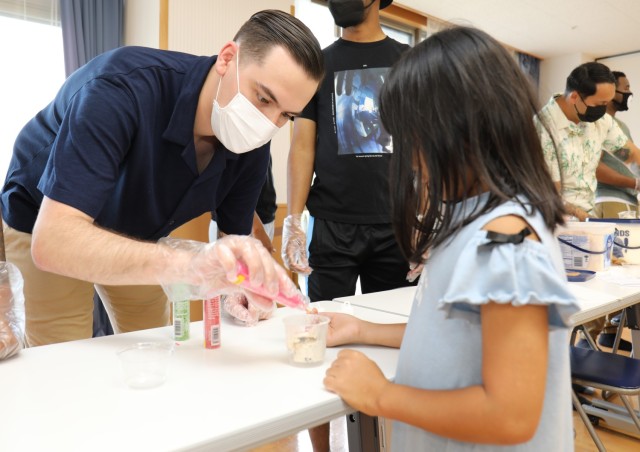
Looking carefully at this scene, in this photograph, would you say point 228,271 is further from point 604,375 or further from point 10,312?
point 604,375

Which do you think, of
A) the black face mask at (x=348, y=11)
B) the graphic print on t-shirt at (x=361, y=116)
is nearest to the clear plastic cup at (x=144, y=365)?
the graphic print on t-shirt at (x=361, y=116)

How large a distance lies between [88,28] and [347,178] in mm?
2645

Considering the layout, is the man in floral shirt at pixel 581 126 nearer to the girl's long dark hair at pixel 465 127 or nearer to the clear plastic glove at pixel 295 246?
the clear plastic glove at pixel 295 246

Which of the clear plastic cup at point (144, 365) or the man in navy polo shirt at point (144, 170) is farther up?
the man in navy polo shirt at point (144, 170)

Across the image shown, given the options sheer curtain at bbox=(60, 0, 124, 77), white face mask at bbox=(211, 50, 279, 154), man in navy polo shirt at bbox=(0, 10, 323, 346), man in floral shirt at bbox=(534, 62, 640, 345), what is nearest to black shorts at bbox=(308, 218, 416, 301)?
man in navy polo shirt at bbox=(0, 10, 323, 346)

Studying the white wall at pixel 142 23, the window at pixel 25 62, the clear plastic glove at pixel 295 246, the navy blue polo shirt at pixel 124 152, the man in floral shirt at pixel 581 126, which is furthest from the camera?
the white wall at pixel 142 23

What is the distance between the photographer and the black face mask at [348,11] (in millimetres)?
1840

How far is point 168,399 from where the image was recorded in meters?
0.79

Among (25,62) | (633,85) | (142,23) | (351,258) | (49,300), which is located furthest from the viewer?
(633,85)

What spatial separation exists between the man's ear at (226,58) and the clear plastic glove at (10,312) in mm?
678

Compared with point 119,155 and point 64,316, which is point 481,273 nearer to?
point 119,155

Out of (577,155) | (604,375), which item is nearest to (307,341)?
(604,375)

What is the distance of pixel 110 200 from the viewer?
1299 millimetres

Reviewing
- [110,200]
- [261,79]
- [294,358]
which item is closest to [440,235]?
[294,358]
